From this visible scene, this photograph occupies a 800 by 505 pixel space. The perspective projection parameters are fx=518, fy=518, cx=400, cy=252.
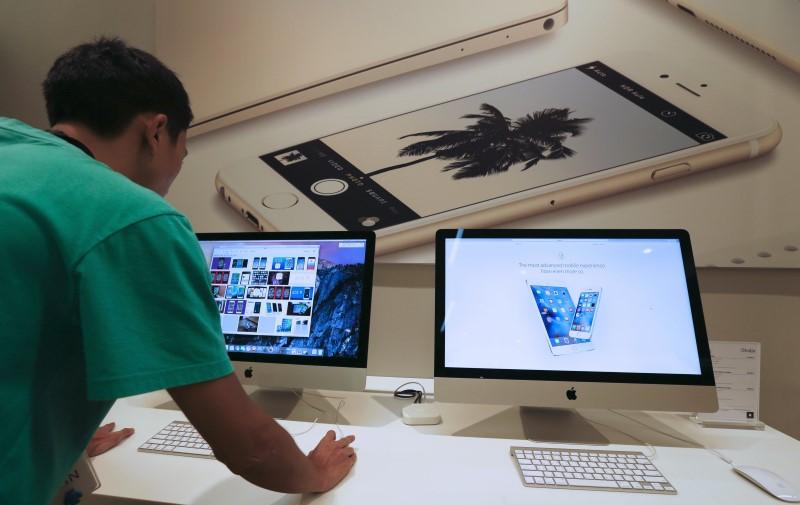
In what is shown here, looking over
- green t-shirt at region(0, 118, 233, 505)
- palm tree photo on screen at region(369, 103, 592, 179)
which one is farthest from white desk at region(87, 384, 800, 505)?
palm tree photo on screen at region(369, 103, 592, 179)

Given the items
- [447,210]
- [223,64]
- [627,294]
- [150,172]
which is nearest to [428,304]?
[447,210]

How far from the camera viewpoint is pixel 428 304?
5.10 feet

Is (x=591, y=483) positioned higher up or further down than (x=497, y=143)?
further down

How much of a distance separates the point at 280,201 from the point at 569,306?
87cm

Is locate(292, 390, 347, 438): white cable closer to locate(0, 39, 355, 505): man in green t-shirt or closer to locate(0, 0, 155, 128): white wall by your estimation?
locate(0, 39, 355, 505): man in green t-shirt

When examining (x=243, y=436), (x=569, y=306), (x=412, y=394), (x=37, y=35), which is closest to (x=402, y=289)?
(x=412, y=394)

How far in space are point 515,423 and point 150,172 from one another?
909 mm

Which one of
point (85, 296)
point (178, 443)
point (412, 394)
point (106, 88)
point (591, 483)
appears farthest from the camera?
point (412, 394)

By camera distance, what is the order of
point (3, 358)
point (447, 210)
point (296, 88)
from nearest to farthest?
point (3, 358), point (447, 210), point (296, 88)

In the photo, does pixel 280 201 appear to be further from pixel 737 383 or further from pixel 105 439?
pixel 737 383

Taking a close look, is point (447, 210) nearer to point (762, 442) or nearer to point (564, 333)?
point (564, 333)

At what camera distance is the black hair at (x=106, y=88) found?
0.73 meters

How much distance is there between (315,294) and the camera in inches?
49.6

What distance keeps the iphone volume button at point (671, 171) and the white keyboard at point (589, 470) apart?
0.77 meters
